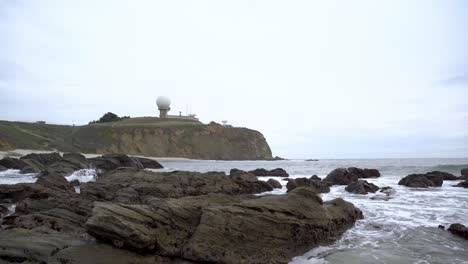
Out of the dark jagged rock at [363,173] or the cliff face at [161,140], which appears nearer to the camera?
the dark jagged rock at [363,173]

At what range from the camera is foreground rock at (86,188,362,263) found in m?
9.00

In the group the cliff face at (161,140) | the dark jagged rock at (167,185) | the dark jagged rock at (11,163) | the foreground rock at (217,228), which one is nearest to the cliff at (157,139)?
the cliff face at (161,140)

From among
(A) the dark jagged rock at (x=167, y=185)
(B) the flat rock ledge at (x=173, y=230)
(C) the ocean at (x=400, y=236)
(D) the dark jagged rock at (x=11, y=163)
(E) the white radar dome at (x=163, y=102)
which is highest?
(E) the white radar dome at (x=163, y=102)

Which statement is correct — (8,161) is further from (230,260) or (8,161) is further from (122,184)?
(230,260)

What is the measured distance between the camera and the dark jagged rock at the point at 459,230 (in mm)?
12096

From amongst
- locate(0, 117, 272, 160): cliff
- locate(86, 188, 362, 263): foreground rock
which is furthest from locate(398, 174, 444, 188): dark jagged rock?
locate(0, 117, 272, 160): cliff

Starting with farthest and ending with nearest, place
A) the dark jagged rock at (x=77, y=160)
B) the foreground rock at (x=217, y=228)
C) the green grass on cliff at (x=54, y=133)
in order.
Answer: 1. the green grass on cliff at (x=54, y=133)
2. the dark jagged rock at (x=77, y=160)
3. the foreground rock at (x=217, y=228)

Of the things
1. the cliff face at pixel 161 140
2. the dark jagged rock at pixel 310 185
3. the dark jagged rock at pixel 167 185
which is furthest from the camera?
the cliff face at pixel 161 140

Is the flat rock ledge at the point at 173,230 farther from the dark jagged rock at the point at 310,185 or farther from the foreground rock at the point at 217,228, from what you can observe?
the dark jagged rock at the point at 310,185

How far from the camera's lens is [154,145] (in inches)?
4210

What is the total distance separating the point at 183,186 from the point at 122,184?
2784mm

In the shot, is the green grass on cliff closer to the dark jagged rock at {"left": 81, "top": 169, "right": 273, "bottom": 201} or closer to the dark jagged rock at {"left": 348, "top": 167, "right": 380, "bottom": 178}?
the dark jagged rock at {"left": 81, "top": 169, "right": 273, "bottom": 201}

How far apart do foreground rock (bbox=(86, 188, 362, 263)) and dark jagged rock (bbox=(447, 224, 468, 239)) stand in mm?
3807

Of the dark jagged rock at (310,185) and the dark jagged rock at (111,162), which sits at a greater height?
the dark jagged rock at (111,162)
